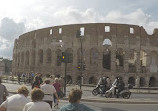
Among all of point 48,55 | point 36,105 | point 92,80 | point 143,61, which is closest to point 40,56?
point 48,55

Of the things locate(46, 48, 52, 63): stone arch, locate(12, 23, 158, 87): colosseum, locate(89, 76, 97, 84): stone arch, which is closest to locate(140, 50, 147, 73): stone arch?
locate(12, 23, 158, 87): colosseum

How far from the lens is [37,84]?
8773mm

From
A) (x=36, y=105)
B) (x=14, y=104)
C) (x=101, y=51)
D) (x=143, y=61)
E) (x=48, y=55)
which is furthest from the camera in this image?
(x=48, y=55)

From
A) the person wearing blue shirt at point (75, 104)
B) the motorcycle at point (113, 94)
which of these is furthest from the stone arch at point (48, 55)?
the person wearing blue shirt at point (75, 104)

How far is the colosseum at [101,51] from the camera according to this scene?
3388 cm

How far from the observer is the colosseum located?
111 ft

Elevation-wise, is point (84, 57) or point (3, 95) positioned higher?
point (84, 57)

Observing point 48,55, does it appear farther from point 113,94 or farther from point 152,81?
point 113,94

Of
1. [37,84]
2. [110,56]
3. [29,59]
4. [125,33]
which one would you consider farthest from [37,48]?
[37,84]

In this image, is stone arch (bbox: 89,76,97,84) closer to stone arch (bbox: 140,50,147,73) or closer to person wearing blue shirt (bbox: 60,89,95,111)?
stone arch (bbox: 140,50,147,73)

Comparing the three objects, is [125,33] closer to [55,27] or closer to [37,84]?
[55,27]

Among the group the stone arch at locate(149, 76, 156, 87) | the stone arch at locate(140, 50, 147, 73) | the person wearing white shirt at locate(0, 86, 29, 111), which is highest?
the stone arch at locate(140, 50, 147, 73)

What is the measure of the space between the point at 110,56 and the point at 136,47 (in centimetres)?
466

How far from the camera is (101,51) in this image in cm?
3406
